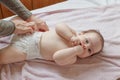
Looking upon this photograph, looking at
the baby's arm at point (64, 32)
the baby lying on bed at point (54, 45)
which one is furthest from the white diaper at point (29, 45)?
the baby's arm at point (64, 32)

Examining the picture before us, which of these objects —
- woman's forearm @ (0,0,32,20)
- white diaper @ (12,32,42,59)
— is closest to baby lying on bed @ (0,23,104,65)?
white diaper @ (12,32,42,59)

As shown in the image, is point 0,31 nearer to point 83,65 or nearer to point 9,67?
point 9,67

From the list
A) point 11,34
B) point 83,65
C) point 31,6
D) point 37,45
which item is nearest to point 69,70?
point 83,65

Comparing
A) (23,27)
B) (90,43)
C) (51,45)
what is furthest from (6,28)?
(90,43)

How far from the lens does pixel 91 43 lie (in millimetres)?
1007

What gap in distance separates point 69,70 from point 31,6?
2.53 ft

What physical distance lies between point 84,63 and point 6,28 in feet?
1.31

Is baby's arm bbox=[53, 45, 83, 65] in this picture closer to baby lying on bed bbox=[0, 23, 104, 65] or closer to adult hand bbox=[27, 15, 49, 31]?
baby lying on bed bbox=[0, 23, 104, 65]

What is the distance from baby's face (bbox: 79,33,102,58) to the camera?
1.00m

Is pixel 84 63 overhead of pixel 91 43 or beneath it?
beneath

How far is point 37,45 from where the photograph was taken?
1.06 m

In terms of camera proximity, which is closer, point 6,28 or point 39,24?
point 6,28

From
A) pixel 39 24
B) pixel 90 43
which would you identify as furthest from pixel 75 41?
pixel 39 24

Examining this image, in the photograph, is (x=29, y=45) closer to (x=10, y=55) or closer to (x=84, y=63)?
(x=10, y=55)
